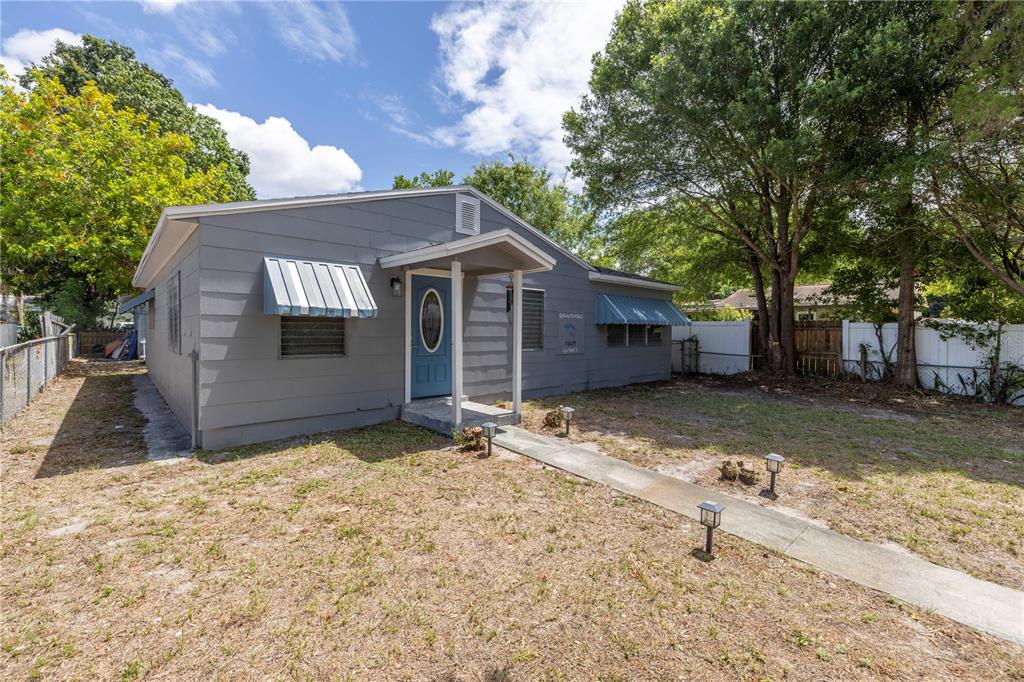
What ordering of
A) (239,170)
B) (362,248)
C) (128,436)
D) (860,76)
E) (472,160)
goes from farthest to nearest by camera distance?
(472,160)
(239,170)
(860,76)
(362,248)
(128,436)

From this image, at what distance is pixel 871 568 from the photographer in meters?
3.16

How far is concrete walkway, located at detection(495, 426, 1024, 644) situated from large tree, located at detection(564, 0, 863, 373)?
820 cm

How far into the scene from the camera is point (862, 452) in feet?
19.8

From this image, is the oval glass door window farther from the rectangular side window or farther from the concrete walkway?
the rectangular side window

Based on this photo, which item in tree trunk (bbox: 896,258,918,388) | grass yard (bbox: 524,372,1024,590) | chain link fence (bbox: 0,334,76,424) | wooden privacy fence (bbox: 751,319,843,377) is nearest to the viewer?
grass yard (bbox: 524,372,1024,590)

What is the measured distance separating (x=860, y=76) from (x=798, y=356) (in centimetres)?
785

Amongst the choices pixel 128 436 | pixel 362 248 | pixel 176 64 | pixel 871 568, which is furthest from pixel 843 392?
pixel 176 64

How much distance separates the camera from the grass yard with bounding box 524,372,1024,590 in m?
3.74

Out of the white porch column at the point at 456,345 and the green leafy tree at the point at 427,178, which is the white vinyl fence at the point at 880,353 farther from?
the green leafy tree at the point at 427,178

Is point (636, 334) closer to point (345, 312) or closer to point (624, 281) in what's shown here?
point (624, 281)

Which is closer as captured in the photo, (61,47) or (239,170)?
(61,47)

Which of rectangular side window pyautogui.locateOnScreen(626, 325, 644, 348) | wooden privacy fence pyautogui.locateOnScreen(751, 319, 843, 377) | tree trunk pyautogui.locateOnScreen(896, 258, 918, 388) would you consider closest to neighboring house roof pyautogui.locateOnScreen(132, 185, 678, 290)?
rectangular side window pyautogui.locateOnScreen(626, 325, 644, 348)

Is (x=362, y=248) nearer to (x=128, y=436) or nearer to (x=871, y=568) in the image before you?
(x=128, y=436)

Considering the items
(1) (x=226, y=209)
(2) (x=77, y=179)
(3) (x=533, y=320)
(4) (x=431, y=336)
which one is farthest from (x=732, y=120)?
(2) (x=77, y=179)
